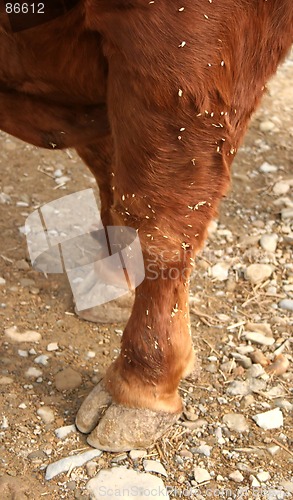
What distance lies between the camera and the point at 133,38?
2.03 meters

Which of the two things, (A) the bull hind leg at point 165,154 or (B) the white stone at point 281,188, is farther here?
(B) the white stone at point 281,188

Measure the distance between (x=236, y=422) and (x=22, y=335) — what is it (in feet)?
2.60

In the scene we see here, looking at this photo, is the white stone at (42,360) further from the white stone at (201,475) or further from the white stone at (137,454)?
the white stone at (201,475)

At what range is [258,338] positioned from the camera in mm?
3043

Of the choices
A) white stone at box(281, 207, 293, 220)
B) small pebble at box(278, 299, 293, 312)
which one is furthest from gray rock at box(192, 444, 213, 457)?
white stone at box(281, 207, 293, 220)

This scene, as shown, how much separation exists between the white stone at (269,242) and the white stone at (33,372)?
1.18 m

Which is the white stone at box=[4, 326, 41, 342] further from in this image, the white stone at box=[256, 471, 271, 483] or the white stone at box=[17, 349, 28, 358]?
the white stone at box=[256, 471, 271, 483]

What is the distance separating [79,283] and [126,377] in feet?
2.38

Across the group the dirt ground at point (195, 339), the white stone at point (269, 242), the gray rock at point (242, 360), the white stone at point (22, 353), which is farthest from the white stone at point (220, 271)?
the white stone at point (22, 353)

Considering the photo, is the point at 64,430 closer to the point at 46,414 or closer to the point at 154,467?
the point at 46,414

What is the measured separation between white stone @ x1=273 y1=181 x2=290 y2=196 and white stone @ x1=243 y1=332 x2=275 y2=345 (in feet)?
3.40

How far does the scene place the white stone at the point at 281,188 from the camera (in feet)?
12.9

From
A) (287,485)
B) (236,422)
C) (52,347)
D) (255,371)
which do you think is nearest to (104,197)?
(52,347)

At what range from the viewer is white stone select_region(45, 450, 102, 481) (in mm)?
2451
